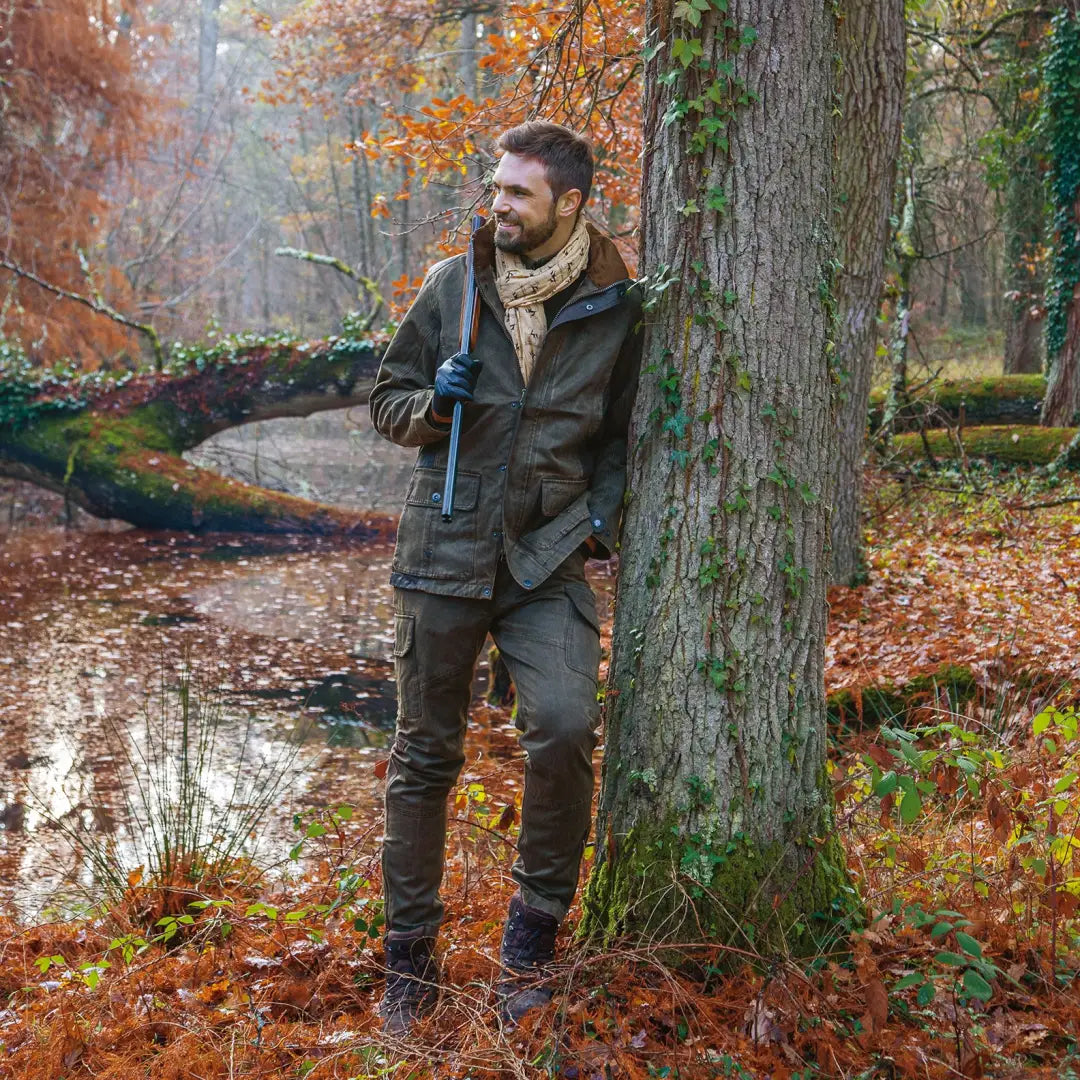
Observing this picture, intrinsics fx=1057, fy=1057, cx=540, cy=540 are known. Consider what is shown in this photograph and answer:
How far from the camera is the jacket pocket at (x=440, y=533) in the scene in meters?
3.10

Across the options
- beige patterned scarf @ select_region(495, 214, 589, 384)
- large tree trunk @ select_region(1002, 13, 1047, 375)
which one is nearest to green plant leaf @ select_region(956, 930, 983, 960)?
beige patterned scarf @ select_region(495, 214, 589, 384)

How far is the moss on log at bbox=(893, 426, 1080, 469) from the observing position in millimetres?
12883

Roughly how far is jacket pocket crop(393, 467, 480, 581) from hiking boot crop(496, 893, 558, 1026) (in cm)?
98

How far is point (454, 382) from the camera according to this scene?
3.01 meters

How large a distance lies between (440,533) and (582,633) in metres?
0.51

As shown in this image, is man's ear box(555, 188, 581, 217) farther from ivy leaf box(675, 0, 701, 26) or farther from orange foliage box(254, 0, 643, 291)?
orange foliage box(254, 0, 643, 291)

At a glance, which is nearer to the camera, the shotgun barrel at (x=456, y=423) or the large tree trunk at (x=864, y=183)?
the shotgun barrel at (x=456, y=423)

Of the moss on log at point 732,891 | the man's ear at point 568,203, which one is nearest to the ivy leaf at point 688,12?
the man's ear at point 568,203

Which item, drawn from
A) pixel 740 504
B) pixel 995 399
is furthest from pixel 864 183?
pixel 995 399

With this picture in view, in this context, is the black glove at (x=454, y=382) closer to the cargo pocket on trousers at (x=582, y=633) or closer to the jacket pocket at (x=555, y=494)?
the jacket pocket at (x=555, y=494)

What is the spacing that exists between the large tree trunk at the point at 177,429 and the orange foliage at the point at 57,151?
1942 mm

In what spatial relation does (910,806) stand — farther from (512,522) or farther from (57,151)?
(57,151)

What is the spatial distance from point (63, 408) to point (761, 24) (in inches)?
525

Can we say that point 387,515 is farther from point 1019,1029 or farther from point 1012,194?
point 1019,1029
